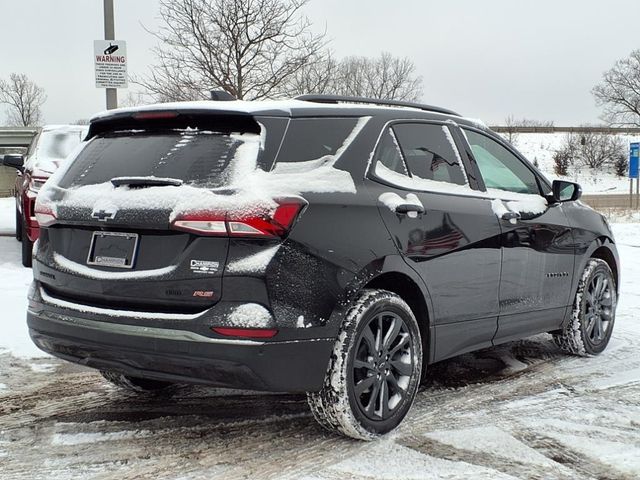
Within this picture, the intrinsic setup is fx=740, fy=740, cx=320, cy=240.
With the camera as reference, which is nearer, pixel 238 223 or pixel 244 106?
pixel 238 223

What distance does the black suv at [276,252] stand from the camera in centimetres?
312

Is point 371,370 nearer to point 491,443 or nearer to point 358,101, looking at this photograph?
point 491,443

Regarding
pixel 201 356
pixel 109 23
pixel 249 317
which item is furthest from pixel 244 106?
pixel 109 23

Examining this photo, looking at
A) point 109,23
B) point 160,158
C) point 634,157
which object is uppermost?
point 109,23

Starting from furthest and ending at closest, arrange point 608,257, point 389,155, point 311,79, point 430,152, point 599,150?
point 599,150 < point 311,79 < point 608,257 < point 430,152 < point 389,155

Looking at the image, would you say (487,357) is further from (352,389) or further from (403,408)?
(352,389)

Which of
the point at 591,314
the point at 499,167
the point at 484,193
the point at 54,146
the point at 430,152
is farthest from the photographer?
the point at 54,146

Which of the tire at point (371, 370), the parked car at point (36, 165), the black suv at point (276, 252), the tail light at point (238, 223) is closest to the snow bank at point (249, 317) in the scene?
the black suv at point (276, 252)

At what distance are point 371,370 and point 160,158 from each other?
1417 millimetres

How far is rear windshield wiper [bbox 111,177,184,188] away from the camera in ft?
10.8

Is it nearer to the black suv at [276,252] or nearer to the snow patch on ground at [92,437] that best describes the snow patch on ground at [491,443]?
the black suv at [276,252]

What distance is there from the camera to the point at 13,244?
11656 millimetres

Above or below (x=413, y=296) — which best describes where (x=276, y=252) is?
above

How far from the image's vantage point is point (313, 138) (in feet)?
11.5
